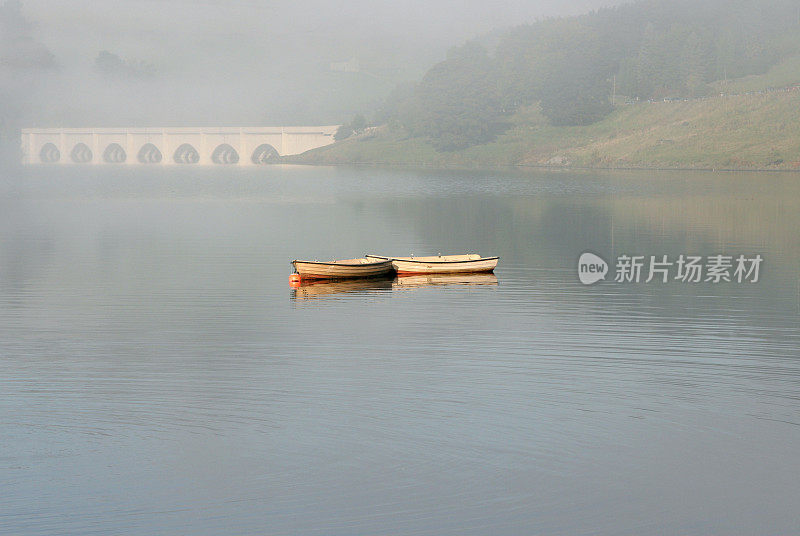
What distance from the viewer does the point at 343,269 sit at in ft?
150

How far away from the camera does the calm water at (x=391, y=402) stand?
17.0 m

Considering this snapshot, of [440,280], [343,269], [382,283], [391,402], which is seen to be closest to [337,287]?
[343,269]

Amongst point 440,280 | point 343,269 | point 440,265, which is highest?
point 343,269

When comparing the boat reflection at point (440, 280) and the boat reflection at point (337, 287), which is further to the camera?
the boat reflection at point (440, 280)

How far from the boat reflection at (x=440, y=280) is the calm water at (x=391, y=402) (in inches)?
12.8

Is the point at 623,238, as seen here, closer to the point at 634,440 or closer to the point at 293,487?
the point at 634,440

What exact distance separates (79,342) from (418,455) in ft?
48.4

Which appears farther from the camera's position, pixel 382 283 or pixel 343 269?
pixel 343 269

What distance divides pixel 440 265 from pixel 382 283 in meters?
3.74

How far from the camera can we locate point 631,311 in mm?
35906
